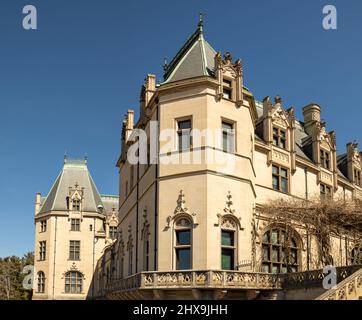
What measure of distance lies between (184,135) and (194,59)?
14.4 ft

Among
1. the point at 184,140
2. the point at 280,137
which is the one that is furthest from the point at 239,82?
the point at 280,137

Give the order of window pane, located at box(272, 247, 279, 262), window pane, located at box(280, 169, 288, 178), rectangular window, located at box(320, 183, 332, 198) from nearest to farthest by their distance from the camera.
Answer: window pane, located at box(272, 247, 279, 262), window pane, located at box(280, 169, 288, 178), rectangular window, located at box(320, 183, 332, 198)

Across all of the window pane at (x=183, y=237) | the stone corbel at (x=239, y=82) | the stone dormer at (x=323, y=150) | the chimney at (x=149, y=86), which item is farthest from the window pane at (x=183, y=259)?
the stone dormer at (x=323, y=150)

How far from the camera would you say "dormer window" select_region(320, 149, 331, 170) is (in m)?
33.0

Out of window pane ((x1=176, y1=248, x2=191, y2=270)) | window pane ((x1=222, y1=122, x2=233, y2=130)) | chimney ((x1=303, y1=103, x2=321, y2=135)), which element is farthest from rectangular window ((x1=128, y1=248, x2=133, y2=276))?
chimney ((x1=303, y1=103, x2=321, y2=135))

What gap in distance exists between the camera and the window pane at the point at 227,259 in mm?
21984

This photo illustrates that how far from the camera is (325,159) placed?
33281mm

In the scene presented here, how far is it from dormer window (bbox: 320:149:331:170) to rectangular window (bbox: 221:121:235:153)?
37.2 feet

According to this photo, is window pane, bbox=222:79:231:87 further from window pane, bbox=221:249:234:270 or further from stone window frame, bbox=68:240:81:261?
stone window frame, bbox=68:240:81:261

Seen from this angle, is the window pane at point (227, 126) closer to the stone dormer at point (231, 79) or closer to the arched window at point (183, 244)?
the stone dormer at point (231, 79)

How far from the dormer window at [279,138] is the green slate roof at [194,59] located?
6267mm

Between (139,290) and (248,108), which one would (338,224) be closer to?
(248,108)

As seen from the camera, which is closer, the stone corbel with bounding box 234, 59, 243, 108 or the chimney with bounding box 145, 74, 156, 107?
the stone corbel with bounding box 234, 59, 243, 108

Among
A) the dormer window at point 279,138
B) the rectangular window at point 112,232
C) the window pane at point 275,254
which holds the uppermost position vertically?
the dormer window at point 279,138
